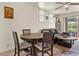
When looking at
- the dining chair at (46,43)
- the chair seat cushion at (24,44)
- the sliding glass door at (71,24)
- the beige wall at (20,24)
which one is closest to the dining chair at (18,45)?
the chair seat cushion at (24,44)

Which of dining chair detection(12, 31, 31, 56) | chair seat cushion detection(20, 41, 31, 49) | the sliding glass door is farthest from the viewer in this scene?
chair seat cushion detection(20, 41, 31, 49)

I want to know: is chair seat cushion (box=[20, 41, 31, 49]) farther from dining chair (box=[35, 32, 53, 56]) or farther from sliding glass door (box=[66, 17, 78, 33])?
sliding glass door (box=[66, 17, 78, 33])

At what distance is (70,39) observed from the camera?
2.61 metres

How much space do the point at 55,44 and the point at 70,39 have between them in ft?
1.20

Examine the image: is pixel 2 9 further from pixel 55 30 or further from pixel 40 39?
pixel 55 30

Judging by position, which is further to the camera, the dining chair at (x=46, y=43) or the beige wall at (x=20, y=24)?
the dining chair at (x=46, y=43)

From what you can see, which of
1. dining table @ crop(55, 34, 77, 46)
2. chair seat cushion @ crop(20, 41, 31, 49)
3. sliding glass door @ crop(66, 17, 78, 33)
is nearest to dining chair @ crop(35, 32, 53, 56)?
dining table @ crop(55, 34, 77, 46)

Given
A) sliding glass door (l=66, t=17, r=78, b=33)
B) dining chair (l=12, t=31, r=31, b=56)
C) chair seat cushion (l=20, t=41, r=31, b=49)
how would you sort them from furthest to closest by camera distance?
chair seat cushion (l=20, t=41, r=31, b=49), dining chair (l=12, t=31, r=31, b=56), sliding glass door (l=66, t=17, r=78, b=33)

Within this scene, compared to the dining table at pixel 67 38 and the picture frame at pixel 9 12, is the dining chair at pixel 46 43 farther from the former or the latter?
the picture frame at pixel 9 12

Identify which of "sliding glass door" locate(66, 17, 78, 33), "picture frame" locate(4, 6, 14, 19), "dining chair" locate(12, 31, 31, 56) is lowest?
"dining chair" locate(12, 31, 31, 56)

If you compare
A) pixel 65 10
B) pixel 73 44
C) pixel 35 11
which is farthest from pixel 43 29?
pixel 73 44

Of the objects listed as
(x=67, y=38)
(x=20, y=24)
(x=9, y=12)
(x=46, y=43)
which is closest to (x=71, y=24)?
(x=67, y=38)

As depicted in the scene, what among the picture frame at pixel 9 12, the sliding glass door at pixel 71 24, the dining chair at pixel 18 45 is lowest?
the dining chair at pixel 18 45

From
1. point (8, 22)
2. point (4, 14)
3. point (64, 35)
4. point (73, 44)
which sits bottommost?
point (73, 44)
